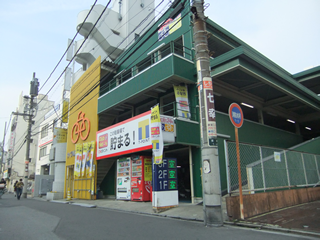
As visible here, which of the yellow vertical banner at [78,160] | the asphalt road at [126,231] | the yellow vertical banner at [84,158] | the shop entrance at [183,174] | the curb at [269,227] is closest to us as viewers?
the curb at [269,227]

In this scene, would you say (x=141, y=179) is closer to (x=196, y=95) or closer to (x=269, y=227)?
(x=196, y=95)

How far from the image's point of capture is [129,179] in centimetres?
1384

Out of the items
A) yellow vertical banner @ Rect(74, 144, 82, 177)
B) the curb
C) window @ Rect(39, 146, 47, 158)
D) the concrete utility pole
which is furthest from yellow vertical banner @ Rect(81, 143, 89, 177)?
window @ Rect(39, 146, 47, 158)

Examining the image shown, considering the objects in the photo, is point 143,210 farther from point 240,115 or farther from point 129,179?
point 240,115

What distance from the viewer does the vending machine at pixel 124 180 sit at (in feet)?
45.4

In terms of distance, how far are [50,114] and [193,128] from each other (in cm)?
2957

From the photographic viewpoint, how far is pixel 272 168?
888 cm

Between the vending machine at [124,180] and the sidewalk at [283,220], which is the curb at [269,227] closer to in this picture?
the sidewalk at [283,220]

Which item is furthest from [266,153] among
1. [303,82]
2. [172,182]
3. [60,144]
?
[60,144]

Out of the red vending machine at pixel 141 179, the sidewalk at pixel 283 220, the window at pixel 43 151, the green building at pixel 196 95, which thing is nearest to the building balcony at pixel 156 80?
the green building at pixel 196 95

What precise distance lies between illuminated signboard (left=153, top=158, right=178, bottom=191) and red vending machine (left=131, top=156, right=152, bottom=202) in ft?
9.26

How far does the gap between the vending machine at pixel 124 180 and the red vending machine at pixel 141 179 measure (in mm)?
423

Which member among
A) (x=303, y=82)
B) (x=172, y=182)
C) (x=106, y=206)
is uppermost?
(x=303, y=82)

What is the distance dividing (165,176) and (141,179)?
10.6 feet
